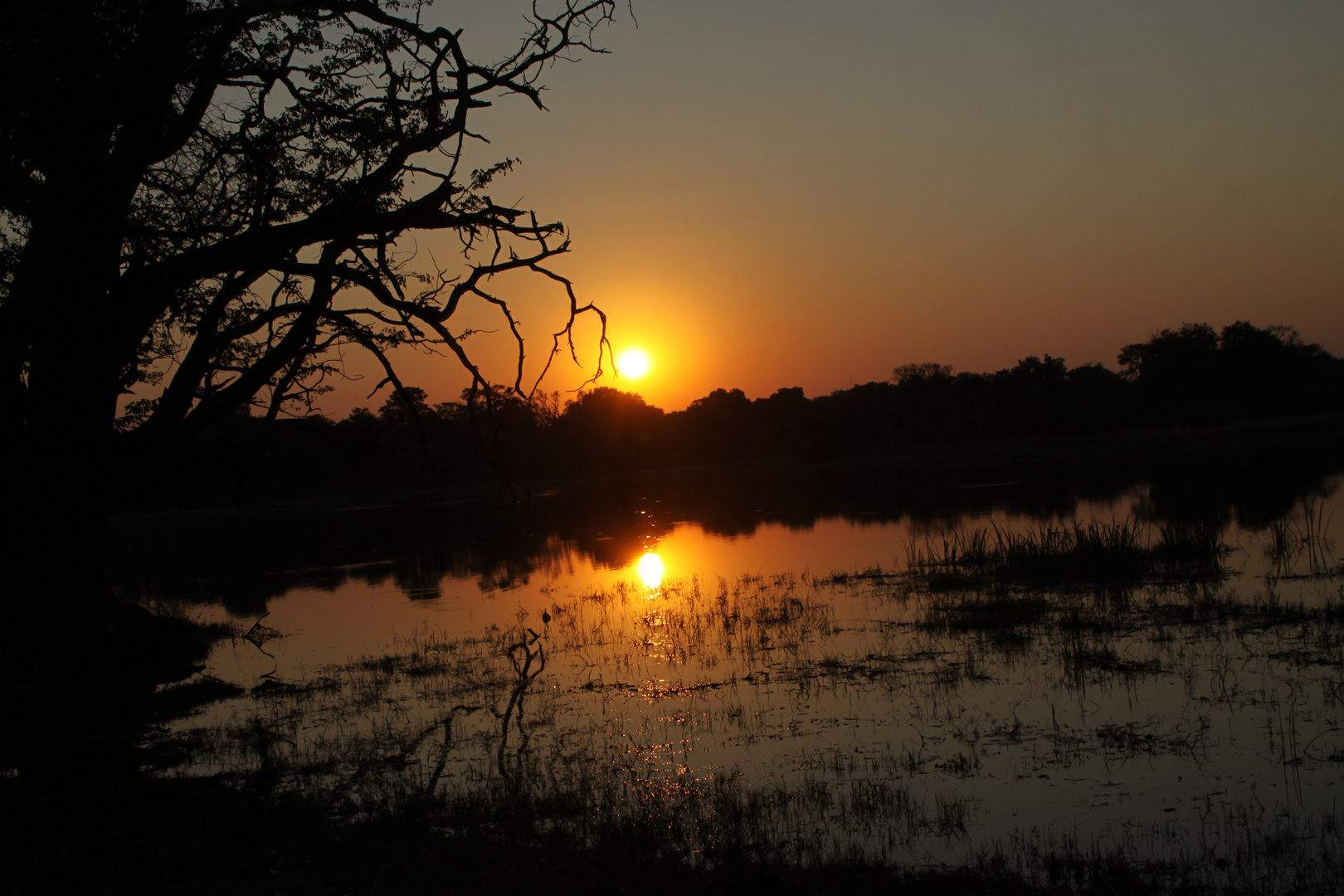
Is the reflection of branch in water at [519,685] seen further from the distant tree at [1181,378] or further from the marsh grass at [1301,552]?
the distant tree at [1181,378]

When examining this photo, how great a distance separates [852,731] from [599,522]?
33.2 m

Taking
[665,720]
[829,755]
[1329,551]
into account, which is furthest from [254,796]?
[1329,551]

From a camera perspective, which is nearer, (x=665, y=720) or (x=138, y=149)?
(x=665, y=720)

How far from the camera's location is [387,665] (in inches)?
529

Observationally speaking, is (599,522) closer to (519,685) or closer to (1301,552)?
(1301,552)

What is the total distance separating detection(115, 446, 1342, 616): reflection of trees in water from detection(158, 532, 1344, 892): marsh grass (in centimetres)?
395

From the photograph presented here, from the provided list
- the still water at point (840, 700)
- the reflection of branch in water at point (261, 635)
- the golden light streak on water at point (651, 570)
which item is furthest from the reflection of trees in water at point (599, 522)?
the reflection of branch in water at point (261, 635)

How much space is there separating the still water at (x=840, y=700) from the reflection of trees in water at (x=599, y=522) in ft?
10.1

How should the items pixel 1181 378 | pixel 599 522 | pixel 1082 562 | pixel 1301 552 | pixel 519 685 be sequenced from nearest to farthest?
pixel 519 685
pixel 1301 552
pixel 1082 562
pixel 599 522
pixel 1181 378

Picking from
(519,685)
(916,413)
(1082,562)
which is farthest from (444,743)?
(916,413)

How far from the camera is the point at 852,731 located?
8.63m

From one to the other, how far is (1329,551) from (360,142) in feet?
52.3

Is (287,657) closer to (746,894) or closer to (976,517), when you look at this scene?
(746,894)

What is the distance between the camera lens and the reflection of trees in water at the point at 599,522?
2558 cm
